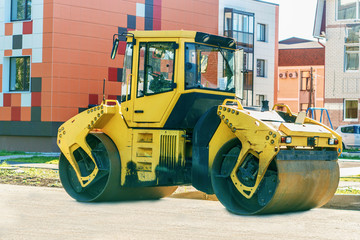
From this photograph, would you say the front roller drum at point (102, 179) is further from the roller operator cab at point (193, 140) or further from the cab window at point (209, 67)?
the cab window at point (209, 67)

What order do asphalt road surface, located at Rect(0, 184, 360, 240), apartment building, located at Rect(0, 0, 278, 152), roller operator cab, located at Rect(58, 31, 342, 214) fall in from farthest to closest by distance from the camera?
apartment building, located at Rect(0, 0, 278, 152) < roller operator cab, located at Rect(58, 31, 342, 214) < asphalt road surface, located at Rect(0, 184, 360, 240)

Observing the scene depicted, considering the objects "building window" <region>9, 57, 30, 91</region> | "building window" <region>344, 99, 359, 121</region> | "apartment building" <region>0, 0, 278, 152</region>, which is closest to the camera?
"apartment building" <region>0, 0, 278, 152</region>

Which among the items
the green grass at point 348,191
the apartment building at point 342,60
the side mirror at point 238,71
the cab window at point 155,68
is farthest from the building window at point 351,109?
the cab window at point 155,68

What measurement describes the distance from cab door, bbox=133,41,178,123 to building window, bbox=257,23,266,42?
35849mm

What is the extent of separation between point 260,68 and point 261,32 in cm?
255

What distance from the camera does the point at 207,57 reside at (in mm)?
10977

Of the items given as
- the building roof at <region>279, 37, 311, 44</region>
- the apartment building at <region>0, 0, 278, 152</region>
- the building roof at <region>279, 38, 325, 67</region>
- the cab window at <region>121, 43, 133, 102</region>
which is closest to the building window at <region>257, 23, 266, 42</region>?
the apartment building at <region>0, 0, 278, 152</region>

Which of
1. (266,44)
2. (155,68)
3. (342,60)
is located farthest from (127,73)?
(266,44)

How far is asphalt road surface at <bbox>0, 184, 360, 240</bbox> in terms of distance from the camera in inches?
300

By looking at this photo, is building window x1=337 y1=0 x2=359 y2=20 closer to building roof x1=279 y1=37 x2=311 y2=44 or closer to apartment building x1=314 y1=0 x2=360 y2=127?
apartment building x1=314 y1=0 x2=360 y2=127

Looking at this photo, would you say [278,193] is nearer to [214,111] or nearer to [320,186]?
[320,186]

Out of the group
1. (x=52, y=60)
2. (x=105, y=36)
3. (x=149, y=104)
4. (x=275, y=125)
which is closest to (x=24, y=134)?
(x=52, y=60)

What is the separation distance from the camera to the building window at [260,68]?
1824 inches

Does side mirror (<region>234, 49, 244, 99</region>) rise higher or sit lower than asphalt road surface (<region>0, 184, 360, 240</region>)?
higher
